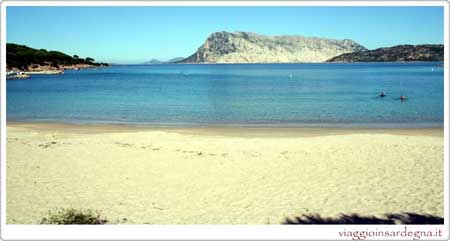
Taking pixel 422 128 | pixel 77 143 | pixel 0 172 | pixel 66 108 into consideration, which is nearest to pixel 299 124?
pixel 422 128

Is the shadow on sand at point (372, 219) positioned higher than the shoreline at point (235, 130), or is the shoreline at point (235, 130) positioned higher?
the shoreline at point (235, 130)

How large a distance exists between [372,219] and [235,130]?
9.31 m

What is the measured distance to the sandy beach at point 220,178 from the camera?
6215 millimetres

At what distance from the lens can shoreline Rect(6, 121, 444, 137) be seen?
14.0 m

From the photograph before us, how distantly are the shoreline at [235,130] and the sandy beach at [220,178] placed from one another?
2.18m

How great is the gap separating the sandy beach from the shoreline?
7.15 ft

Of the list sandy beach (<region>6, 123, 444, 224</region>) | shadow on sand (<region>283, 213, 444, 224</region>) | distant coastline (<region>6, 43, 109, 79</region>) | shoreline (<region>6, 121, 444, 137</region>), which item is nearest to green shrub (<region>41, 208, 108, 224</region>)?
sandy beach (<region>6, 123, 444, 224</region>)

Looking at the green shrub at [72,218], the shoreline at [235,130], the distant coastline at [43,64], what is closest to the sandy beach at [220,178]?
the green shrub at [72,218]

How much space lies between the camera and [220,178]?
773cm

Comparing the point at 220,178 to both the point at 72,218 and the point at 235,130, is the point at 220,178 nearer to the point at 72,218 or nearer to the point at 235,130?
the point at 72,218

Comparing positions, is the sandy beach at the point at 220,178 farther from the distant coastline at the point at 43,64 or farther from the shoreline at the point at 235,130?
the distant coastline at the point at 43,64

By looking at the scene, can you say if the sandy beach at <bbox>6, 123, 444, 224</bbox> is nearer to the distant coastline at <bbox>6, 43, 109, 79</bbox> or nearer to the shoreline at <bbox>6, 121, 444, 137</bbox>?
the shoreline at <bbox>6, 121, 444, 137</bbox>

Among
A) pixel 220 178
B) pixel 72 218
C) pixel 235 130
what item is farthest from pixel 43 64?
pixel 72 218

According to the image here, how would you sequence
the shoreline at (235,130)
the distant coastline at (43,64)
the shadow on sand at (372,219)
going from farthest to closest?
the distant coastline at (43,64) < the shoreline at (235,130) < the shadow on sand at (372,219)
